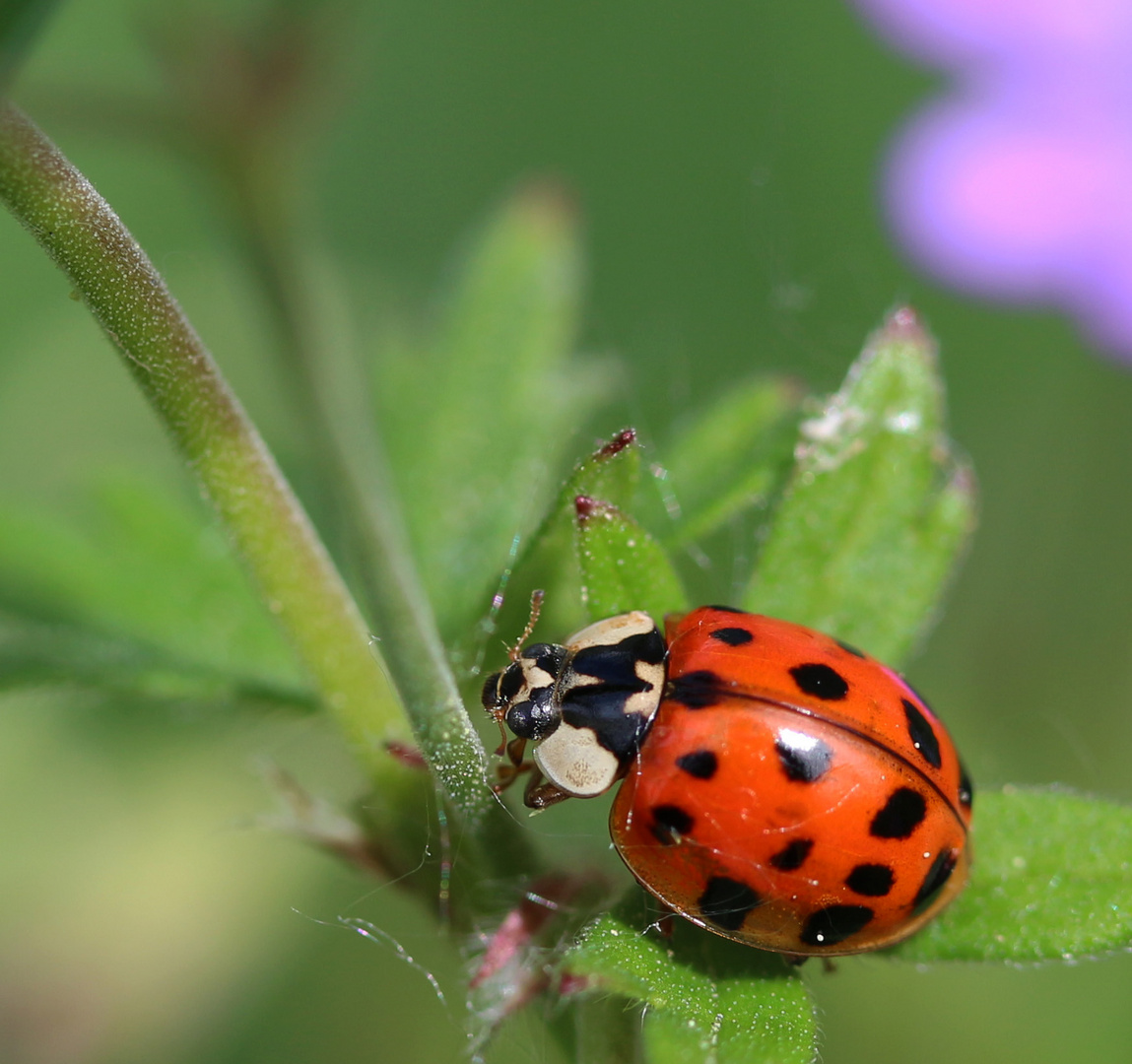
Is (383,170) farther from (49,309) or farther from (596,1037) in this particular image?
(596,1037)

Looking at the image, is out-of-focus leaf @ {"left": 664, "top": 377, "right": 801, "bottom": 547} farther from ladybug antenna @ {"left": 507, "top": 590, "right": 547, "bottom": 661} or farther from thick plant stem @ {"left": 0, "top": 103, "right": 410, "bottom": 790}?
thick plant stem @ {"left": 0, "top": 103, "right": 410, "bottom": 790}

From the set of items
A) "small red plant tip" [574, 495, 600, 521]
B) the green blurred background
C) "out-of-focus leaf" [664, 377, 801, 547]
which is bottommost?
the green blurred background

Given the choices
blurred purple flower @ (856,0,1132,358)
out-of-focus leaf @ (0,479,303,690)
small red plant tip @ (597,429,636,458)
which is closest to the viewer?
small red plant tip @ (597,429,636,458)

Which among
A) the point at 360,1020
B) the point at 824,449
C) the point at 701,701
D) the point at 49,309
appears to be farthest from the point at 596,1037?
the point at 49,309

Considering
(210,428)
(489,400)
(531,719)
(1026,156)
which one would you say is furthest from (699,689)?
(1026,156)

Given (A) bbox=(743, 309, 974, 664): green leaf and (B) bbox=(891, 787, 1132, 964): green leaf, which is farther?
(A) bbox=(743, 309, 974, 664): green leaf

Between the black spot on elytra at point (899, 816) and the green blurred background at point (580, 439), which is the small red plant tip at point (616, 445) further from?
the green blurred background at point (580, 439)

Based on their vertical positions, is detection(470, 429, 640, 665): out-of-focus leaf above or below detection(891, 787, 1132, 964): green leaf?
above

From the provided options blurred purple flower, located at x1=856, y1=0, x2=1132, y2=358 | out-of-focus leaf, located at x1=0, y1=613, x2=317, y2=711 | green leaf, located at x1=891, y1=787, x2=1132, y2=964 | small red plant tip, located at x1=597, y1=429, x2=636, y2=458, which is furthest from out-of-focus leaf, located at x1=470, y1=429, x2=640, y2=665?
blurred purple flower, located at x1=856, y1=0, x2=1132, y2=358

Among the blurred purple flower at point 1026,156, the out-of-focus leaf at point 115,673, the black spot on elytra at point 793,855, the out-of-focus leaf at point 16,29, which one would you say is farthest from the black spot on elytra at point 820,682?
the blurred purple flower at point 1026,156
